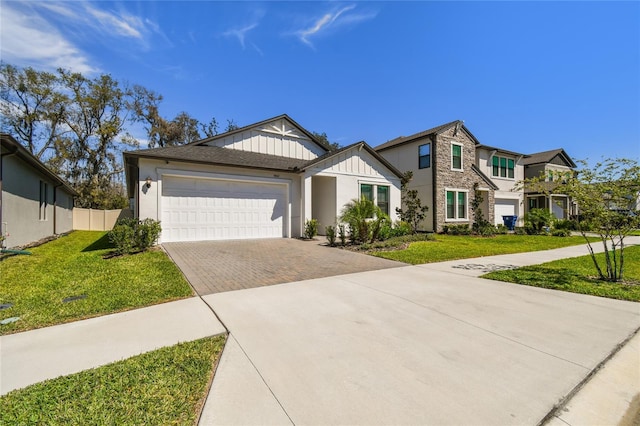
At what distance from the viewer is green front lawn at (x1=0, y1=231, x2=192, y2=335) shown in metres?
4.12

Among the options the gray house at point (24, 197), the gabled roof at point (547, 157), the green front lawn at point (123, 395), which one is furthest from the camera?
the gabled roof at point (547, 157)

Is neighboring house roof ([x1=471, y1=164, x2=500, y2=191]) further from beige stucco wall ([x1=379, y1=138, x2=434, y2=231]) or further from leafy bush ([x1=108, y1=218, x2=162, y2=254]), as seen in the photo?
leafy bush ([x1=108, y1=218, x2=162, y2=254])

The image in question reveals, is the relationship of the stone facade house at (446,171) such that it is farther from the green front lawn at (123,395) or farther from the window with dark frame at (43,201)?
the window with dark frame at (43,201)

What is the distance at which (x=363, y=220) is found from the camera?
11.4m

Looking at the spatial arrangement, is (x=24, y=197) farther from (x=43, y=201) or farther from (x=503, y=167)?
(x=503, y=167)

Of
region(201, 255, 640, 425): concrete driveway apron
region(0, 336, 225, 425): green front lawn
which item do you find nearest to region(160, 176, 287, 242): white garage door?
region(201, 255, 640, 425): concrete driveway apron

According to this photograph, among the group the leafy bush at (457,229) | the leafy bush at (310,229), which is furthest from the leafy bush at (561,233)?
the leafy bush at (310,229)

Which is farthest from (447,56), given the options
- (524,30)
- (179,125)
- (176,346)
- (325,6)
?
(179,125)

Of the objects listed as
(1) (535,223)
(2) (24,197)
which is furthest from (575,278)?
(2) (24,197)

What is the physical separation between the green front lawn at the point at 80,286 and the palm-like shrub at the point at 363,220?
275 inches

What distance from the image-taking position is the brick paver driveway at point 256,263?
589cm

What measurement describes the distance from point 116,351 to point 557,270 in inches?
369

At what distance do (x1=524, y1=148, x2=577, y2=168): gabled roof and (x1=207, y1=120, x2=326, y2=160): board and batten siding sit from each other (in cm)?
2084

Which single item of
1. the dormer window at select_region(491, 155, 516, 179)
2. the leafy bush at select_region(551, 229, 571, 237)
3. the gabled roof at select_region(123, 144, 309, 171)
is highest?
the dormer window at select_region(491, 155, 516, 179)
